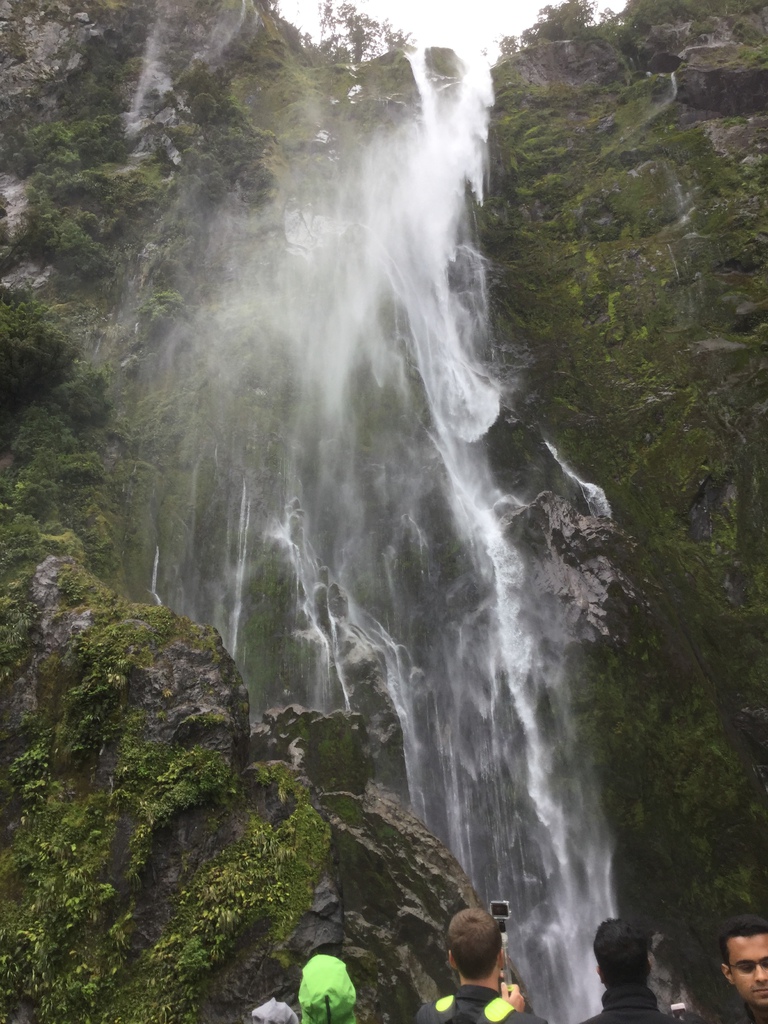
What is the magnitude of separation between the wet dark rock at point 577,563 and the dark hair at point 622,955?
1147 centimetres

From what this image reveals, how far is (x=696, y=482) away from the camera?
17078 mm

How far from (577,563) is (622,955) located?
12320mm

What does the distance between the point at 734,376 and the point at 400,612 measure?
11.0m

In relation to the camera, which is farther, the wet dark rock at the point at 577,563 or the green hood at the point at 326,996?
the wet dark rock at the point at 577,563

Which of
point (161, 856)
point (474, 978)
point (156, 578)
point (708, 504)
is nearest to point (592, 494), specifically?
point (708, 504)

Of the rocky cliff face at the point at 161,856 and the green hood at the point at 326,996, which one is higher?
the green hood at the point at 326,996

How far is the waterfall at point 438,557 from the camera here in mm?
12641

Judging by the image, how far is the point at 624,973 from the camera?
3.17 meters

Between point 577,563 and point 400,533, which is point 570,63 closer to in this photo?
point 400,533

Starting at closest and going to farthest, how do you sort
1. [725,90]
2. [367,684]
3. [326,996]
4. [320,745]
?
[326,996] < [320,745] < [367,684] < [725,90]

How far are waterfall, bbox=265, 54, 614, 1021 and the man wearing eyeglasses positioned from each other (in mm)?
10512

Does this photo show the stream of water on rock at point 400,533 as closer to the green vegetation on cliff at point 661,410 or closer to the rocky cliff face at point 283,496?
the rocky cliff face at point 283,496

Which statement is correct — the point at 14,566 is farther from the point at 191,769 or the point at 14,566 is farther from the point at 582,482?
the point at 582,482

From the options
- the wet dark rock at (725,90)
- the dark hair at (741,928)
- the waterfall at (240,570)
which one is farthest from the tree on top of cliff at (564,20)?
the dark hair at (741,928)
